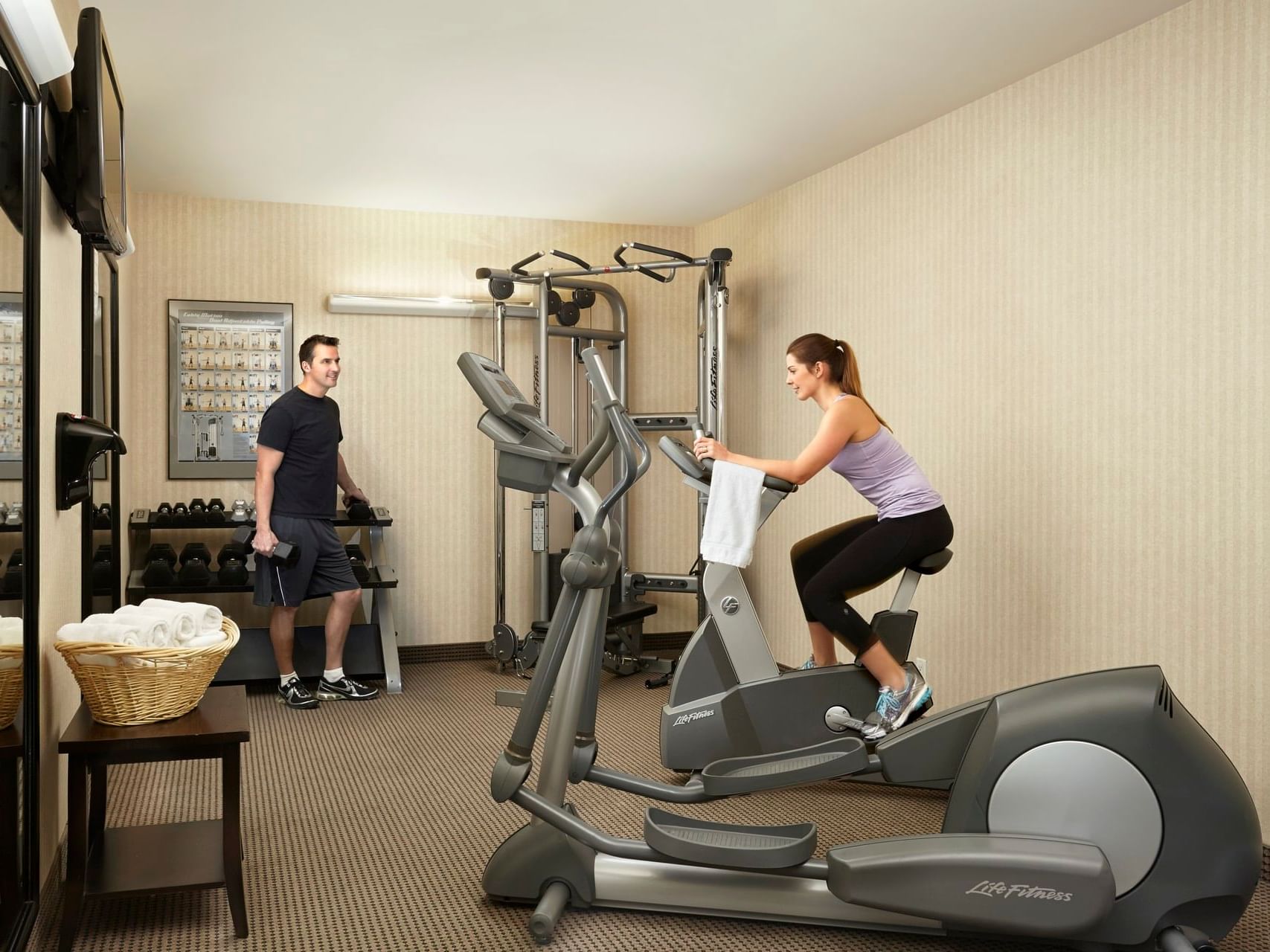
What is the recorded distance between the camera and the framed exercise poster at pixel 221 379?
5.28 m

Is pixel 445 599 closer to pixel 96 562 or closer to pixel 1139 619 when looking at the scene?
pixel 96 562

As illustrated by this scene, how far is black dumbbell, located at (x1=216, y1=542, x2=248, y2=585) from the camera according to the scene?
4.74m

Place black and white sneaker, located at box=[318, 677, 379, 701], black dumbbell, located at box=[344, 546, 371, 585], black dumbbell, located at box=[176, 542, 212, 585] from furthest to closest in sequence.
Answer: black dumbbell, located at box=[344, 546, 371, 585], black and white sneaker, located at box=[318, 677, 379, 701], black dumbbell, located at box=[176, 542, 212, 585]

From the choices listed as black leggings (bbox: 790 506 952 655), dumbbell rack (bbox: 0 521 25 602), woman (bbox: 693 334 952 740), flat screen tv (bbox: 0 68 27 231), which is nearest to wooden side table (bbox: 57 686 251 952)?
dumbbell rack (bbox: 0 521 25 602)

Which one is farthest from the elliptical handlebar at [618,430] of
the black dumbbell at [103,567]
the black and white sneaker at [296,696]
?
the black and white sneaker at [296,696]

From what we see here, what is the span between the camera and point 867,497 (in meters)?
3.54

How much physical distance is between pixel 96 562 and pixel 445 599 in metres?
2.56

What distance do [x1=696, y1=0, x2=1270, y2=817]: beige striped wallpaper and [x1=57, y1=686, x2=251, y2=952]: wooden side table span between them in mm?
2548

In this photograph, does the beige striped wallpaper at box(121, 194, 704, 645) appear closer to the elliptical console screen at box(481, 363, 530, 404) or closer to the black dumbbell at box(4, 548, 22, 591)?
the elliptical console screen at box(481, 363, 530, 404)

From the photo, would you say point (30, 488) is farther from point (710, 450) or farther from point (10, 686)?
point (710, 450)

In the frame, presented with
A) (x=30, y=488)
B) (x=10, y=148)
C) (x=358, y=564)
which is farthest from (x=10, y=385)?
(x=358, y=564)

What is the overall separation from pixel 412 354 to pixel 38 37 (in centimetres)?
381

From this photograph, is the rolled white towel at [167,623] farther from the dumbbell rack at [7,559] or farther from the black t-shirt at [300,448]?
the black t-shirt at [300,448]

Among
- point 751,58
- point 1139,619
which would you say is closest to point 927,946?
point 1139,619
